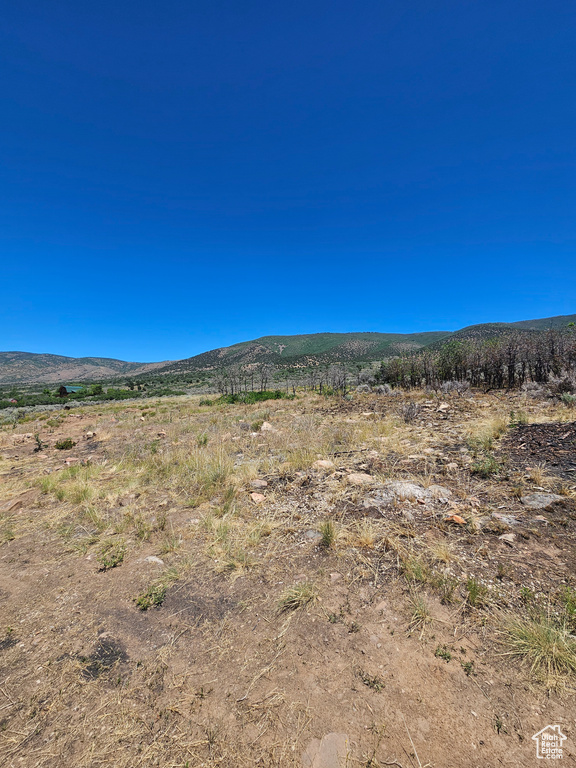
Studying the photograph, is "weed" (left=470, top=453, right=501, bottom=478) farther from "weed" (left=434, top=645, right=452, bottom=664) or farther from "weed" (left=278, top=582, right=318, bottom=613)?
"weed" (left=278, top=582, right=318, bottom=613)

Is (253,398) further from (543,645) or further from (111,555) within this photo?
(543,645)

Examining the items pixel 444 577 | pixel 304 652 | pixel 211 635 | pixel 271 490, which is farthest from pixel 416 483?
pixel 211 635

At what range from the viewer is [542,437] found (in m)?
6.74

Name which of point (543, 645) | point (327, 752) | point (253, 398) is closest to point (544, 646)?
point (543, 645)

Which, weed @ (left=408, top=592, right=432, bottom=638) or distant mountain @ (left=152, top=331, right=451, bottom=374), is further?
distant mountain @ (left=152, top=331, right=451, bottom=374)

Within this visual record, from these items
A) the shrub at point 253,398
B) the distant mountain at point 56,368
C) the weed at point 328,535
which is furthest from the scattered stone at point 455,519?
the distant mountain at point 56,368

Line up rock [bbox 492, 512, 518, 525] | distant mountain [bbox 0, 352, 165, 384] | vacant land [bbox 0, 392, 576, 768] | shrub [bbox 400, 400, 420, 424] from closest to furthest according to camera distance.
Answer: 1. vacant land [bbox 0, 392, 576, 768]
2. rock [bbox 492, 512, 518, 525]
3. shrub [bbox 400, 400, 420, 424]
4. distant mountain [bbox 0, 352, 165, 384]

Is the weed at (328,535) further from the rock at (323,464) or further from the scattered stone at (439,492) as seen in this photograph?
the rock at (323,464)

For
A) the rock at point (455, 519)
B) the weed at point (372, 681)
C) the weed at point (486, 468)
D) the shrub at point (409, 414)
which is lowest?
the weed at point (372, 681)

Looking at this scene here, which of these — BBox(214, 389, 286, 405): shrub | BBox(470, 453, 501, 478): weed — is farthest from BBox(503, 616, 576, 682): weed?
BBox(214, 389, 286, 405): shrub

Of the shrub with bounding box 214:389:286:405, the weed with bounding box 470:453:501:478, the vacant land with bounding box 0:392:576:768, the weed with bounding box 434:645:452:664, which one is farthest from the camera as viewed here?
the shrub with bounding box 214:389:286:405

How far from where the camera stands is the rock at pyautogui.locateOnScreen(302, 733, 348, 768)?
1740 millimetres

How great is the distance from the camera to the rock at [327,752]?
1740 mm

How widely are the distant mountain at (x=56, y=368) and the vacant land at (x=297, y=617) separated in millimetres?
142821
